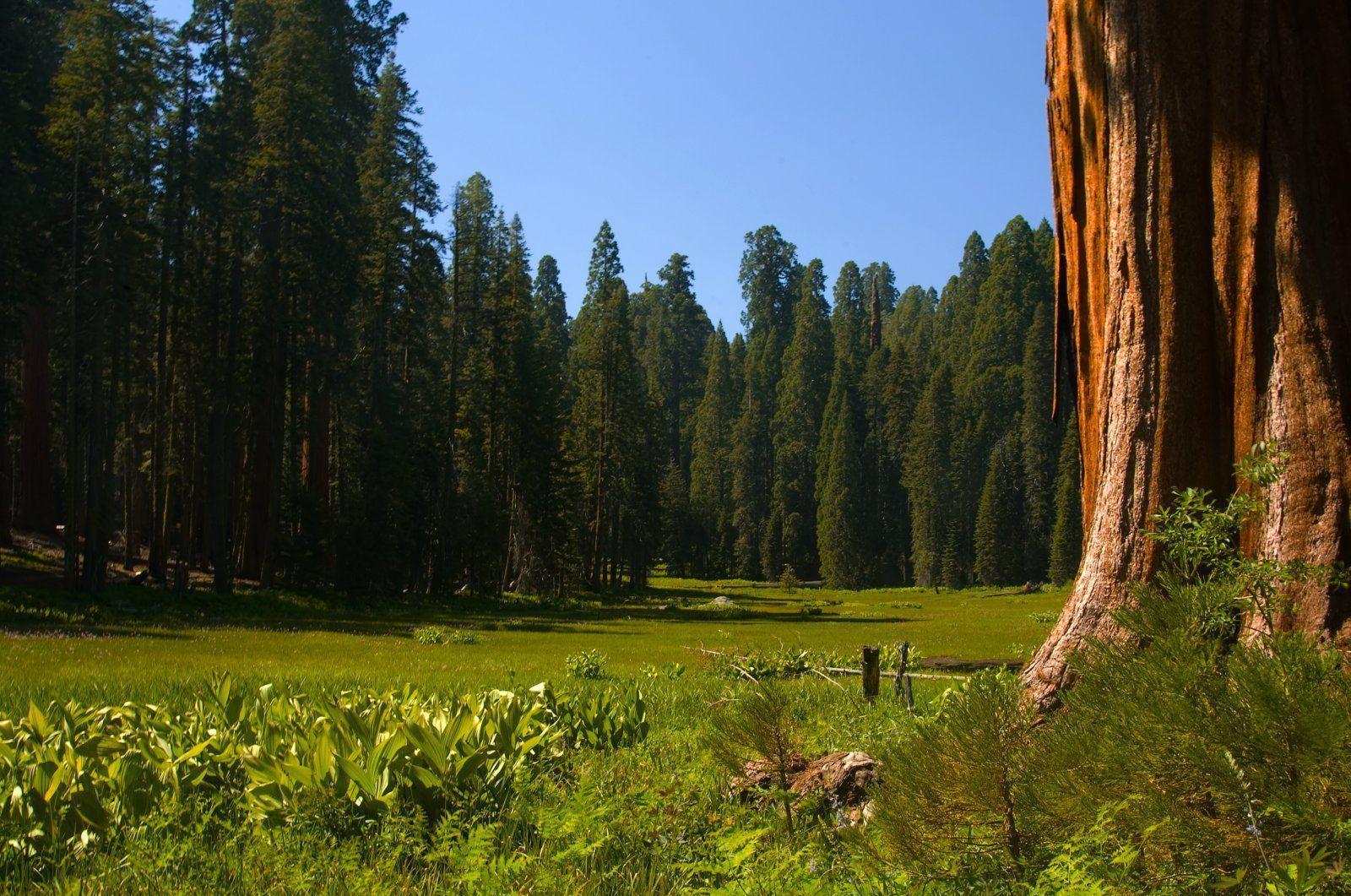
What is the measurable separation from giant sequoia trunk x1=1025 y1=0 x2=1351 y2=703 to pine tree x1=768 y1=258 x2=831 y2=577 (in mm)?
79802

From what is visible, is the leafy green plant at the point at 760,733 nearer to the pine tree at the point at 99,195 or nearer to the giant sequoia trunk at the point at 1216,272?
the giant sequoia trunk at the point at 1216,272

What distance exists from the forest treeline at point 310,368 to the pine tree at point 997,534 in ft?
0.65

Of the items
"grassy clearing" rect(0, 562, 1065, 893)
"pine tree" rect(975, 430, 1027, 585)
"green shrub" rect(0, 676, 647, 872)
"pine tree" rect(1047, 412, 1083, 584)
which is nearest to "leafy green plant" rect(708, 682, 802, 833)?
"grassy clearing" rect(0, 562, 1065, 893)

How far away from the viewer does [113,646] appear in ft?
45.2

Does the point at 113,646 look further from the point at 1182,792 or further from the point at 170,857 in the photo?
the point at 1182,792

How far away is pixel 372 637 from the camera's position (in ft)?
62.5

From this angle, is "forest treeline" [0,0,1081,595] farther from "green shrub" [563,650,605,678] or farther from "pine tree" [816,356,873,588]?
"green shrub" [563,650,605,678]

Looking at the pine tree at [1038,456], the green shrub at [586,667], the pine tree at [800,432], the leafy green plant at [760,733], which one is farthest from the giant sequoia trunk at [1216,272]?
the pine tree at [800,432]

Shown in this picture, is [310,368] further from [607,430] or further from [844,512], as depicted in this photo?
[844,512]

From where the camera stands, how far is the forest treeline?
24.0m

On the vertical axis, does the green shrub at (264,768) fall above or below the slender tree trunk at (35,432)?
below

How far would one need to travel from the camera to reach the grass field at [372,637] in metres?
9.59

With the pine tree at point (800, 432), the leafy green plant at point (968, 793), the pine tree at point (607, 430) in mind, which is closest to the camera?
the leafy green plant at point (968, 793)

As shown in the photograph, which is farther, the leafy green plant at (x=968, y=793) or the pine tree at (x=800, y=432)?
the pine tree at (x=800, y=432)
